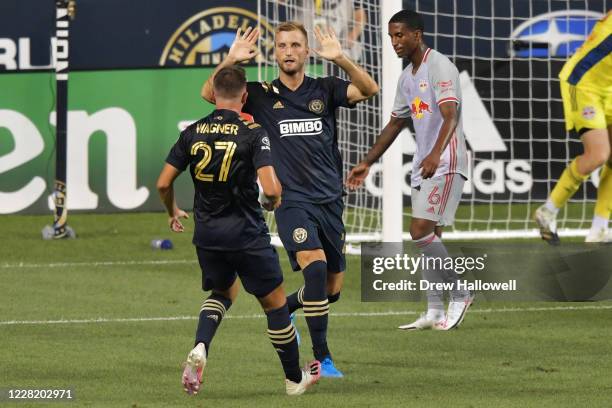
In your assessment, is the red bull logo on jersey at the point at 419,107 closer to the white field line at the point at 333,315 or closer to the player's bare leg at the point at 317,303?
the white field line at the point at 333,315

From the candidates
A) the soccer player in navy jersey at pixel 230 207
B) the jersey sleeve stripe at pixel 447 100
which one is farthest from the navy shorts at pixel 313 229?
the jersey sleeve stripe at pixel 447 100

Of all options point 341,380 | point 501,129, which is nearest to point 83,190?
point 501,129

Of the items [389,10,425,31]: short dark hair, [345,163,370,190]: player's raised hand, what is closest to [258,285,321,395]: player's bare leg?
[345,163,370,190]: player's raised hand

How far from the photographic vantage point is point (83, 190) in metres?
16.5

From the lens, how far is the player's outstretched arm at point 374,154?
30.9ft

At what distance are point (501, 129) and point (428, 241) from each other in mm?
6531

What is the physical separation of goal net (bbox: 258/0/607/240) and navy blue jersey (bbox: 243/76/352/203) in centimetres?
702

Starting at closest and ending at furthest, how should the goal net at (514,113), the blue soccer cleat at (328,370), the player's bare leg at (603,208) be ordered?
the blue soccer cleat at (328,370) < the player's bare leg at (603,208) < the goal net at (514,113)

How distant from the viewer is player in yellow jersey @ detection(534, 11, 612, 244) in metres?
12.3

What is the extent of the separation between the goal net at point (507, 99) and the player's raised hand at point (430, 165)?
644cm

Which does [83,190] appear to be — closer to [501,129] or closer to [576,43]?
[501,129]

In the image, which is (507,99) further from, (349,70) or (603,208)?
(349,70)

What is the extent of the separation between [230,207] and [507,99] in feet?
30.7

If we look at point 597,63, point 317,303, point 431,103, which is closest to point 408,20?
point 431,103
